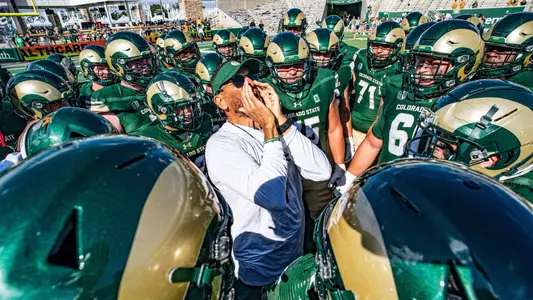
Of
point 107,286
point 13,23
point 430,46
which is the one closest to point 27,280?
point 107,286

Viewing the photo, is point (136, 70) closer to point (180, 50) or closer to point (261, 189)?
point (180, 50)

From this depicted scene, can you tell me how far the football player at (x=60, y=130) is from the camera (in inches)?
70.0

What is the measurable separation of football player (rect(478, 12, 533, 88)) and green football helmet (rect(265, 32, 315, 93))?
2.01m

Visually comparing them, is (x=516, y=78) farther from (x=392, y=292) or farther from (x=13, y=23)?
(x=13, y=23)

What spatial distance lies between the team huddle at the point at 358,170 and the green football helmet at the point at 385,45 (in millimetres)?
687

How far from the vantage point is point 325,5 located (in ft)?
117

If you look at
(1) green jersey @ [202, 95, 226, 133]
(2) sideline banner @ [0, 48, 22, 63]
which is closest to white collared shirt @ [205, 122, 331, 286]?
(1) green jersey @ [202, 95, 226, 133]

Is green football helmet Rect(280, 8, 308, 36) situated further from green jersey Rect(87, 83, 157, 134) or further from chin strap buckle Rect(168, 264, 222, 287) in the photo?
chin strap buckle Rect(168, 264, 222, 287)

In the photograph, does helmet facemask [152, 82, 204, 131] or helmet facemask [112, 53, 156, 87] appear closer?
helmet facemask [152, 82, 204, 131]

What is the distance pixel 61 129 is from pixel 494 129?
105 inches

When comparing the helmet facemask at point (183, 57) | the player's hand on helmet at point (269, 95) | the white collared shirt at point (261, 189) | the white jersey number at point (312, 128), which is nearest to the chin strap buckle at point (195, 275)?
the white collared shirt at point (261, 189)

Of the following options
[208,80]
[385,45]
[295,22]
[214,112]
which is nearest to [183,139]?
[214,112]

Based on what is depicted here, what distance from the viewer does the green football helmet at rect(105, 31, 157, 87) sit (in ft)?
13.2

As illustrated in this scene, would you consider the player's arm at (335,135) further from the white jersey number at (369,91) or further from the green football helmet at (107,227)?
the green football helmet at (107,227)
